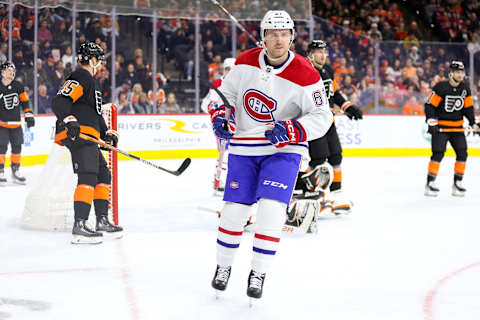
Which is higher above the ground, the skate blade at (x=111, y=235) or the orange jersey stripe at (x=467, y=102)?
the orange jersey stripe at (x=467, y=102)

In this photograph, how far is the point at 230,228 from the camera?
2920 mm

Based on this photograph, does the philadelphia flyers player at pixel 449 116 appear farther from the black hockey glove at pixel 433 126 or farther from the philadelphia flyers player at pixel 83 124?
the philadelphia flyers player at pixel 83 124

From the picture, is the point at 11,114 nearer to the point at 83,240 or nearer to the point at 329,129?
the point at 329,129

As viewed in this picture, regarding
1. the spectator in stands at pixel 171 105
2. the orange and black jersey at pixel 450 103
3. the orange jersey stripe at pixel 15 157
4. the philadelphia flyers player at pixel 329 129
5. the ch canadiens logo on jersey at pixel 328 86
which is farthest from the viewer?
the spectator in stands at pixel 171 105

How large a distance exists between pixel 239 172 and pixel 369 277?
986 mm

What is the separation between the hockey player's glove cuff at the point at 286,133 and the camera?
9.11 feet

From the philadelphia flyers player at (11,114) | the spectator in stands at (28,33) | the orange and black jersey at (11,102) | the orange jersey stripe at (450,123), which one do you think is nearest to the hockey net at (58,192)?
the philadelphia flyers player at (11,114)

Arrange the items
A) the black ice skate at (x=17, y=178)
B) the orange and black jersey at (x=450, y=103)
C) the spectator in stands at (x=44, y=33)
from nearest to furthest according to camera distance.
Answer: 1. the orange and black jersey at (x=450, y=103)
2. the black ice skate at (x=17, y=178)
3. the spectator in stands at (x=44, y=33)

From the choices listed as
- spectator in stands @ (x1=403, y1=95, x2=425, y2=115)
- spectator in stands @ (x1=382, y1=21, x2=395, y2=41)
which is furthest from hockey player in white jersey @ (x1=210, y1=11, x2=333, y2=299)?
spectator in stands @ (x1=382, y1=21, x2=395, y2=41)

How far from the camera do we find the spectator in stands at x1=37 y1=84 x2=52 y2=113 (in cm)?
922

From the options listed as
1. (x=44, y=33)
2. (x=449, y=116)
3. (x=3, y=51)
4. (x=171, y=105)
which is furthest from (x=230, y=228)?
(x=171, y=105)

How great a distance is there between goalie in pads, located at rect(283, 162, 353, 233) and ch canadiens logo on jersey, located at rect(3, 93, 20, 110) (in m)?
3.48

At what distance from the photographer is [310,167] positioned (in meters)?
5.36

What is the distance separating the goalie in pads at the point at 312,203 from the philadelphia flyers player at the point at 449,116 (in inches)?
64.2
